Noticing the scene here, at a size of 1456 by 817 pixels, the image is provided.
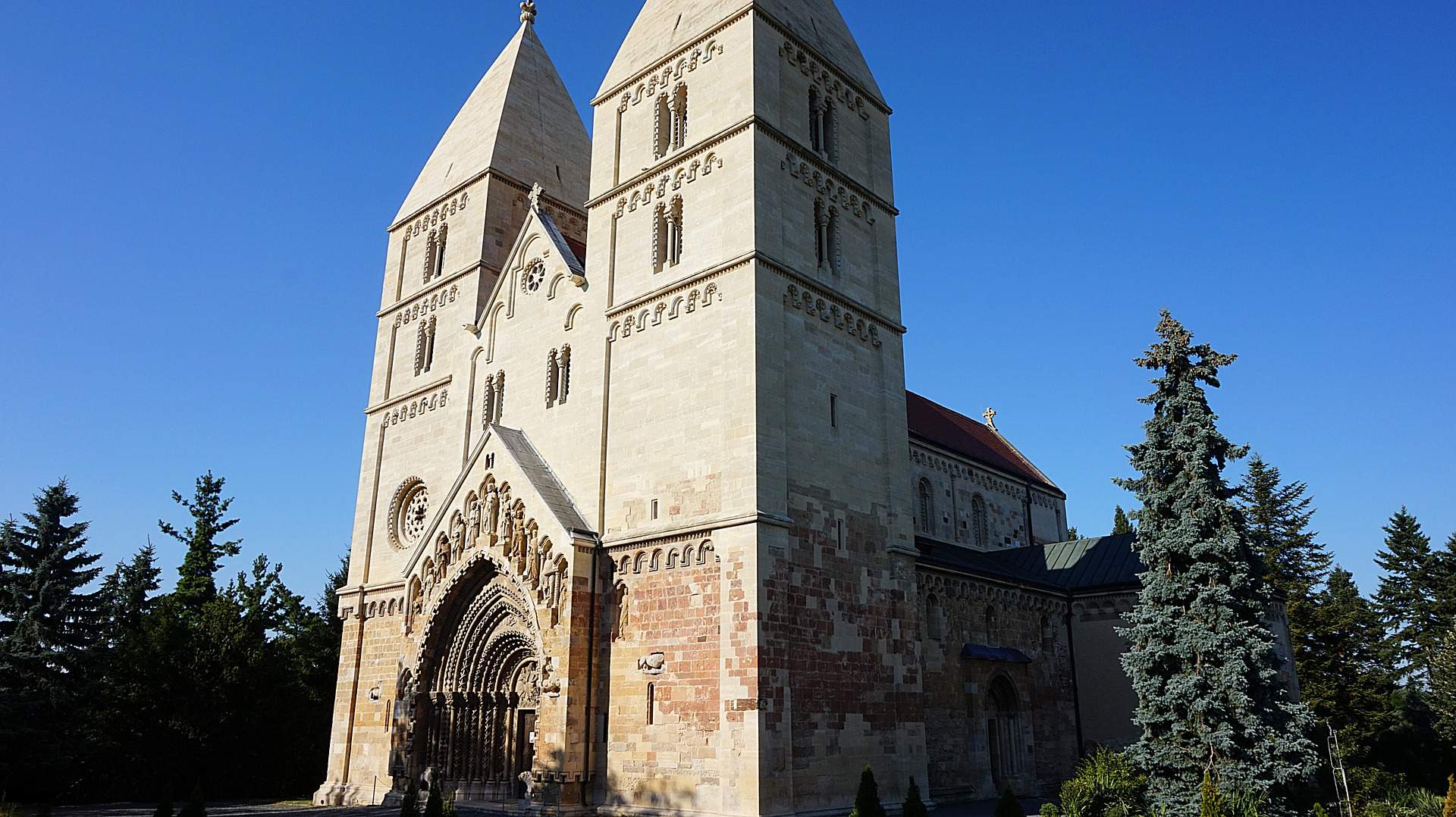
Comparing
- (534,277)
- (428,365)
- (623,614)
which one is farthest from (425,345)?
(623,614)

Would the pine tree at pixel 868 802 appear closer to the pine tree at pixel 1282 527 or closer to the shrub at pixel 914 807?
the shrub at pixel 914 807

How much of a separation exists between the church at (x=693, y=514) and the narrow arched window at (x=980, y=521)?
9.88ft

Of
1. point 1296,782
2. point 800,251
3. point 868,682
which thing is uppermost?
point 800,251

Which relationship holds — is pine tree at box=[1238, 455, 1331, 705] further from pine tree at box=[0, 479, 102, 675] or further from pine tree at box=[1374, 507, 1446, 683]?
pine tree at box=[0, 479, 102, 675]

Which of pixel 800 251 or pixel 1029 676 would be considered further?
pixel 1029 676

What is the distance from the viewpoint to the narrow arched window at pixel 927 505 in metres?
31.5

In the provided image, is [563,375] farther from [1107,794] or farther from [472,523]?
[1107,794]

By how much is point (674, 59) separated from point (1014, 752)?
828 inches

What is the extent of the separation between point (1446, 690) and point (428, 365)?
3129 cm

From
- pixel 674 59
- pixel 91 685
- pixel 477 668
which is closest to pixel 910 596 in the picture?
pixel 477 668

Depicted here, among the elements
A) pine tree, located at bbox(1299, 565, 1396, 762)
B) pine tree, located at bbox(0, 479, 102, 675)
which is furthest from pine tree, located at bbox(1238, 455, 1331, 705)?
pine tree, located at bbox(0, 479, 102, 675)

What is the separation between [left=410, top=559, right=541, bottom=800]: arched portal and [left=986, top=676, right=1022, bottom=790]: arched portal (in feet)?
39.7

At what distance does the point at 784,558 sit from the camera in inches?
768

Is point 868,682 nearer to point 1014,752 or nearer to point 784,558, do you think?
point 784,558
